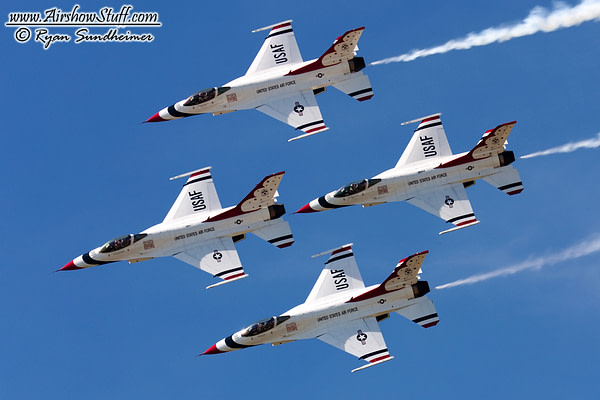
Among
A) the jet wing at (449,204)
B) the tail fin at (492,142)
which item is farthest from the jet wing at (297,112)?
the tail fin at (492,142)

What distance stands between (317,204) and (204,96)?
29.3 ft

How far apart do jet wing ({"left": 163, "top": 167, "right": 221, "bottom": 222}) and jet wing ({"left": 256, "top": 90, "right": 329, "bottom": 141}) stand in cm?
503

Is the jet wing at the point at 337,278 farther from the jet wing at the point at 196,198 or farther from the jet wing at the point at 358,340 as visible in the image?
the jet wing at the point at 196,198

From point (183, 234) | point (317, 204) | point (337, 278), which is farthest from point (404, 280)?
point (183, 234)

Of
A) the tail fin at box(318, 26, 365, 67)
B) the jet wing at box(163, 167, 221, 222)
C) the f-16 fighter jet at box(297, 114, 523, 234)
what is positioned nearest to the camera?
the f-16 fighter jet at box(297, 114, 523, 234)

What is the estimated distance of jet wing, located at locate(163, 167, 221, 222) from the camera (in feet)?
313

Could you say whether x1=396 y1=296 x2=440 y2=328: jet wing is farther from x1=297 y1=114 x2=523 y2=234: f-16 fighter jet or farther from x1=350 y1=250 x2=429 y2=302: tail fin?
x1=297 y1=114 x2=523 y2=234: f-16 fighter jet

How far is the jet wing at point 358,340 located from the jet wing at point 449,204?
7788 millimetres

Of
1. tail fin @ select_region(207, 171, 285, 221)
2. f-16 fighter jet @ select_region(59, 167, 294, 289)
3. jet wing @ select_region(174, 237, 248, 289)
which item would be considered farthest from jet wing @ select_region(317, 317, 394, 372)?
tail fin @ select_region(207, 171, 285, 221)

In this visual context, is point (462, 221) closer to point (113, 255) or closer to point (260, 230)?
point (260, 230)

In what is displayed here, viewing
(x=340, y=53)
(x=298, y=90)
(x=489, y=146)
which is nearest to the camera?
(x=489, y=146)

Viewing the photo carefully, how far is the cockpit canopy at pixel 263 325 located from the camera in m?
92.2

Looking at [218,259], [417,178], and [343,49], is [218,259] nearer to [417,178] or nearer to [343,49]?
[417,178]

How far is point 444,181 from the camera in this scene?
95.1m
